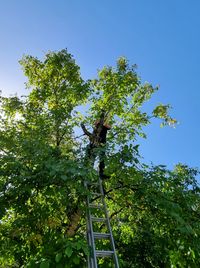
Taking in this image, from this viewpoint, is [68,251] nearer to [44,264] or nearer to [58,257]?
[58,257]

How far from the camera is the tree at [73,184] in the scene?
4.64m

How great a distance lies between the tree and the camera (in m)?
4.64

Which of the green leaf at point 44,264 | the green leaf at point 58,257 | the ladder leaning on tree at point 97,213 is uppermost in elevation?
the ladder leaning on tree at point 97,213

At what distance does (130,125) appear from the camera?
10.5m

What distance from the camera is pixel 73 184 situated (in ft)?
15.1

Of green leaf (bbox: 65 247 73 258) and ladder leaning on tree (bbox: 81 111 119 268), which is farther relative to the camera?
ladder leaning on tree (bbox: 81 111 119 268)

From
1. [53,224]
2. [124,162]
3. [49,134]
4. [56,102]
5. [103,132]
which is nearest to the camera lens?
[124,162]

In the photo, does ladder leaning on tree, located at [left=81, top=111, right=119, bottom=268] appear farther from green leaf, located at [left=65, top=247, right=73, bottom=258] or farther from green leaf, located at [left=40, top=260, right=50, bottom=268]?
green leaf, located at [left=40, top=260, right=50, bottom=268]

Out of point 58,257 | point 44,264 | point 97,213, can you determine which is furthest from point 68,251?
point 97,213

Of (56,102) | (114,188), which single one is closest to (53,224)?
(114,188)

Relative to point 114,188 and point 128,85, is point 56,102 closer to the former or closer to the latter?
point 128,85

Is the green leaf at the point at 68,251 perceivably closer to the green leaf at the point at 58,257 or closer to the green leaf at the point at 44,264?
the green leaf at the point at 58,257

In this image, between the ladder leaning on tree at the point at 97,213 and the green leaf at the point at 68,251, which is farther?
the ladder leaning on tree at the point at 97,213

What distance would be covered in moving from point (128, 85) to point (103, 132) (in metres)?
3.66
